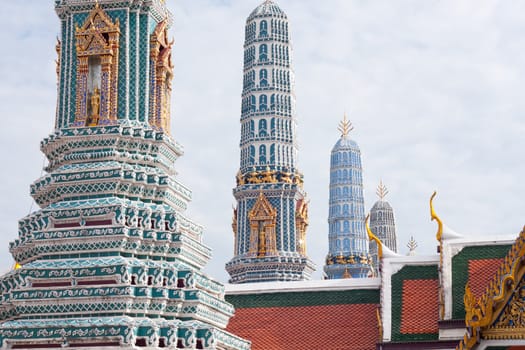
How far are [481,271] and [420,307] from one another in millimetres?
1749

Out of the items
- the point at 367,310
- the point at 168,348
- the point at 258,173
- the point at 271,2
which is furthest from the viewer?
the point at 271,2

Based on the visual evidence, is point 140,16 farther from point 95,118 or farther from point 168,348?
point 168,348

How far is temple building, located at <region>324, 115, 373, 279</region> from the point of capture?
59281mm

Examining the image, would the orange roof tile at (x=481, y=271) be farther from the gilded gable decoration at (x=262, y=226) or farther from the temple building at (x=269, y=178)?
the gilded gable decoration at (x=262, y=226)

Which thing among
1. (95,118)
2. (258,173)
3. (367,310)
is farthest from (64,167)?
(258,173)

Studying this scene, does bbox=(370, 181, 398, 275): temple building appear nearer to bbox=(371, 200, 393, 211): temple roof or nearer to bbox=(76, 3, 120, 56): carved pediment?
bbox=(371, 200, 393, 211): temple roof

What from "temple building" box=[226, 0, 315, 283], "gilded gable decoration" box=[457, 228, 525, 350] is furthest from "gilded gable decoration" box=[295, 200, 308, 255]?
"gilded gable decoration" box=[457, 228, 525, 350]

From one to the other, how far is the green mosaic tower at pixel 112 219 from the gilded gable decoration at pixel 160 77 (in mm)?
29

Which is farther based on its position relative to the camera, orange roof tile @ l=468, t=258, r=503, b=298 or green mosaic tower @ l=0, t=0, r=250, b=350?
orange roof tile @ l=468, t=258, r=503, b=298

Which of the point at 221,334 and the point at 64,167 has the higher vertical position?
the point at 64,167

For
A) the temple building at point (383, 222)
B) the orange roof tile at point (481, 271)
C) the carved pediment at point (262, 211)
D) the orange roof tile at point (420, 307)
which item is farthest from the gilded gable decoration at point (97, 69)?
the temple building at point (383, 222)

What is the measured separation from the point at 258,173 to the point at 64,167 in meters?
19.9

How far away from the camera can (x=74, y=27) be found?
2400 centimetres

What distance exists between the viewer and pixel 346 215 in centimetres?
6231
